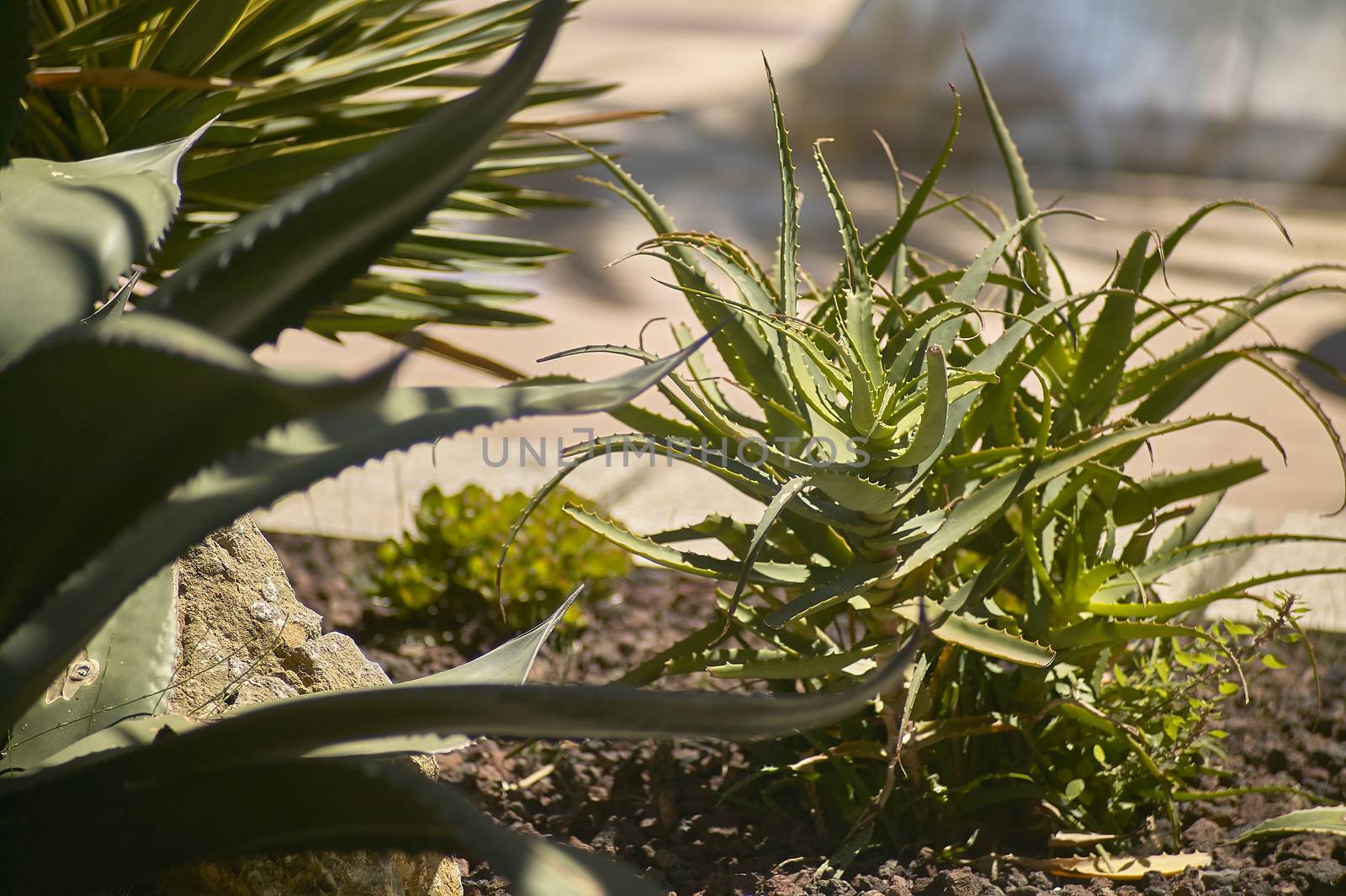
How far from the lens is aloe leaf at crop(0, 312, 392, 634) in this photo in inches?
28.8

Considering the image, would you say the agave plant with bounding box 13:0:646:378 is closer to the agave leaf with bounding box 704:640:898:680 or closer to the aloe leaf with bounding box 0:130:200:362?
the aloe leaf with bounding box 0:130:200:362

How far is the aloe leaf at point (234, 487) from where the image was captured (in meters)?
0.79

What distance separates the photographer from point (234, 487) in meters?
0.80

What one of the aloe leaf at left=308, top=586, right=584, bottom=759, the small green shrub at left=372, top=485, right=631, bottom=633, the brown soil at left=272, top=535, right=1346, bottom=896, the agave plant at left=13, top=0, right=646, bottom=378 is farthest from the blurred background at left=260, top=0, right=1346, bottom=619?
the aloe leaf at left=308, top=586, right=584, bottom=759

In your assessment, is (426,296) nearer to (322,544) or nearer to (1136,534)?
(322,544)

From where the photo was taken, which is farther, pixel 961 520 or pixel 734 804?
pixel 734 804

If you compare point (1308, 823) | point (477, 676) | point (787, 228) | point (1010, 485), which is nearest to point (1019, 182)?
point (787, 228)

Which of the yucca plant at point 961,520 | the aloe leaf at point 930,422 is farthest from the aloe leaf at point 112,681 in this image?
the aloe leaf at point 930,422

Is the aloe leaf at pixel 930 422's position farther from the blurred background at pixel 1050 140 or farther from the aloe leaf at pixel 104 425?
the blurred background at pixel 1050 140

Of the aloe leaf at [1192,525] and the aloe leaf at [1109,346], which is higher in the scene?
the aloe leaf at [1109,346]

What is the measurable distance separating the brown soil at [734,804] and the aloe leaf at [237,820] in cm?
60

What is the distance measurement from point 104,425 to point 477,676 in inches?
20.0

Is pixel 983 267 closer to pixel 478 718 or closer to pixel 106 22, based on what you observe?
pixel 478 718

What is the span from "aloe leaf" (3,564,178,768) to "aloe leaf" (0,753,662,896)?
161mm
